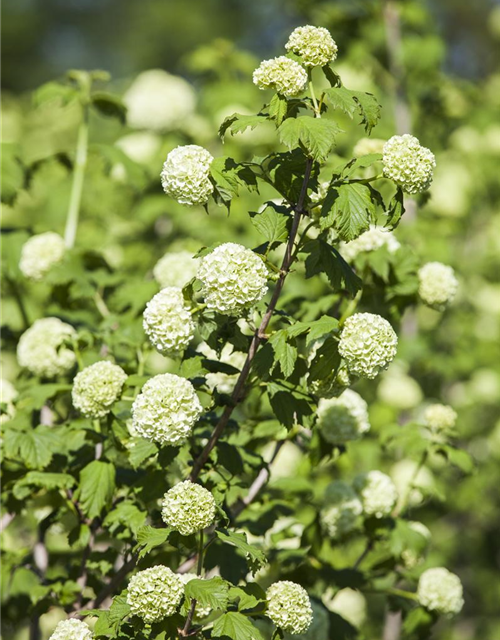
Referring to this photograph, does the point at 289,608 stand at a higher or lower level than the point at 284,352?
lower

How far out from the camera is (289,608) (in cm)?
203

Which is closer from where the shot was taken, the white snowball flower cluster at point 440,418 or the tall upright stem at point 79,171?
the white snowball flower cluster at point 440,418

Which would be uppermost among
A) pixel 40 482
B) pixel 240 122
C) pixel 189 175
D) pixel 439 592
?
pixel 240 122

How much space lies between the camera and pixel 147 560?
255 centimetres

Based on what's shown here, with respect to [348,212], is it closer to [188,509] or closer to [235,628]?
[188,509]

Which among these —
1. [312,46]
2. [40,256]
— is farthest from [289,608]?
[40,256]

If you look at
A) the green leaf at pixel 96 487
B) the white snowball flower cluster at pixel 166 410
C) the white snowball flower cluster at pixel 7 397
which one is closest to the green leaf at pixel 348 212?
the white snowball flower cluster at pixel 166 410

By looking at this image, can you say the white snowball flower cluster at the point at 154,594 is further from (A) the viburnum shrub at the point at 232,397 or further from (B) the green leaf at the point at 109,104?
(B) the green leaf at the point at 109,104

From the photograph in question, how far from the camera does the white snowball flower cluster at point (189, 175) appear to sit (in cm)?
205

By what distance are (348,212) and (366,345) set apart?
0.30m

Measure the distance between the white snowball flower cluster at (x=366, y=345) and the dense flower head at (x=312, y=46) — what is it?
59cm

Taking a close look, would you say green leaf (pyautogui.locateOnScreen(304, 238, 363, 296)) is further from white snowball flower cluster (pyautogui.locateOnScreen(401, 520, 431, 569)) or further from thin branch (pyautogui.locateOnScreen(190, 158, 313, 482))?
white snowball flower cluster (pyautogui.locateOnScreen(401, 520, 431, 569))

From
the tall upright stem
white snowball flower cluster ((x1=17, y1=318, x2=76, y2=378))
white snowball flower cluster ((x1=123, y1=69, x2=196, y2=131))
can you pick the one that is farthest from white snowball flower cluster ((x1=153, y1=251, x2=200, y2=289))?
white snowball flower cluster ((x1=123, y1=69, x2=196, y2=131))

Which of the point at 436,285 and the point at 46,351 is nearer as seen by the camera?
the point at 436,285
